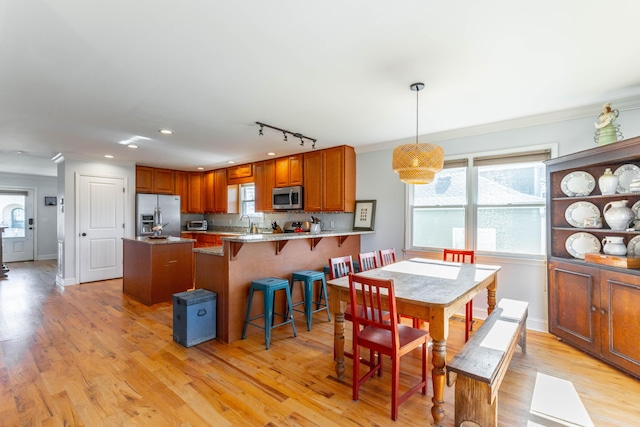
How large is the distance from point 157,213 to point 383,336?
5.14 metres

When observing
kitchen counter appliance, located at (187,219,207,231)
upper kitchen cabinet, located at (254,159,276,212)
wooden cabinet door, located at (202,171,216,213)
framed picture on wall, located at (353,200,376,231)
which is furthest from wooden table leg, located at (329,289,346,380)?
kitchen counter appliance, located at (187,219,207,231)

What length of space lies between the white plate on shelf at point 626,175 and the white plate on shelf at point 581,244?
523mm

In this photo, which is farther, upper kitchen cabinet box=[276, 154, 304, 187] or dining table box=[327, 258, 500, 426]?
upper kitchen cabinet box=[276, 154, 304, 187]

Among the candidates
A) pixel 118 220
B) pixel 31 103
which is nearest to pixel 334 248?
pixel 31 103

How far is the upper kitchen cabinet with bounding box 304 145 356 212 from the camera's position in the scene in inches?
187

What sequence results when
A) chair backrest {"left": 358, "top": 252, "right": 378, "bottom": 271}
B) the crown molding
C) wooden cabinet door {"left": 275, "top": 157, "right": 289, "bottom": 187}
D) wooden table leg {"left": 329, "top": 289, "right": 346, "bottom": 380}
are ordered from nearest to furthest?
wooden table leg {"left": 329, "top": 289, "right": 346, "bottom": 380}, the crown molding, chair backrest {"left": 358, "top": 252, "right": 378, "bottom": 271}, wooden cabinet door {"left": 275, "top": 157, "right": 289, "bottom": 187}

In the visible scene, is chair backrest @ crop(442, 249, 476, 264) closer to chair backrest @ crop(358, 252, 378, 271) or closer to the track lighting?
chair backrest @ crop(358, 252, 378, 271)

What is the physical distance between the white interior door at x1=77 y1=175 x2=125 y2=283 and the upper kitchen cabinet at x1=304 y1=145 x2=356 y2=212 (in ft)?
12.8

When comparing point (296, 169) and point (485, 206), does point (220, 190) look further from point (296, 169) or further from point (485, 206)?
point (485, 206)

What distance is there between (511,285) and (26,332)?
5503mm

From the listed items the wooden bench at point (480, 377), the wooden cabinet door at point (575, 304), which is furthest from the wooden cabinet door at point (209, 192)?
the wooden cabinet door at point (575, 304)

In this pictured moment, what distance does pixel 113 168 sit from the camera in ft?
19.5

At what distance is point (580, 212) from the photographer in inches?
122

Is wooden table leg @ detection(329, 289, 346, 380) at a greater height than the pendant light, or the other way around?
the pendant light
